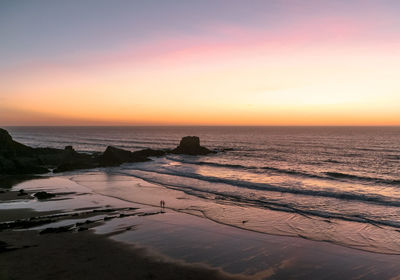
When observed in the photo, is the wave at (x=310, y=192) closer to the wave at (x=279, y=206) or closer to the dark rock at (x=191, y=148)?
the wave at (x=279, y=206)

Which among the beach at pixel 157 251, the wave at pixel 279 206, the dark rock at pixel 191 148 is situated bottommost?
the wave at pixel 279 206

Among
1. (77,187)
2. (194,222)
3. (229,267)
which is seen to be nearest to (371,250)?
(229,267)

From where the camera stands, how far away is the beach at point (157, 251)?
11039 millimetres

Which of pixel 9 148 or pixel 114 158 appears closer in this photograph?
pixel 9 148

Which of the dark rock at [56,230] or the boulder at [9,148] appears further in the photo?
the boulder at [9,148]

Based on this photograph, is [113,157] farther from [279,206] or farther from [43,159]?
[279,206]

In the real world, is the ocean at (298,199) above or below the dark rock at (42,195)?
below

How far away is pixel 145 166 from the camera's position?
46.0 metres

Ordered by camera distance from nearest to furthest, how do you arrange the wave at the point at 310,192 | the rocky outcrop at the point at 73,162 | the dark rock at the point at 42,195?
1. the dark rock at the point at 42,195
2. the wave at the point at 310,192
3. the rocky outcrop at the point at 73,162

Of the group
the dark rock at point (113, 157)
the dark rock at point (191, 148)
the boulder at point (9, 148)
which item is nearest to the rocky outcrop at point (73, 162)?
the dark rock at point (113, 157)

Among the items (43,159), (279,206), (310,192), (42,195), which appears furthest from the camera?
(43,159)

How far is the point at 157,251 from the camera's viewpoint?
43.3 ft

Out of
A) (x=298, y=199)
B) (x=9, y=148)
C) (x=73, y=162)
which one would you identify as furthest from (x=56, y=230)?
(x=9, y=148)

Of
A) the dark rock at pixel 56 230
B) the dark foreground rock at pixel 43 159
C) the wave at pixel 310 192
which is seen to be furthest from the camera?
the dark foreground rock at pixel 43 159
